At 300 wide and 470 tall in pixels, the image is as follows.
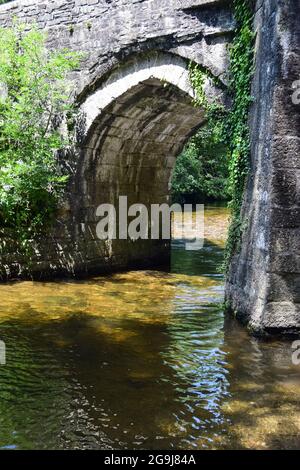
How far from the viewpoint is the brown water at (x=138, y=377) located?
309cm

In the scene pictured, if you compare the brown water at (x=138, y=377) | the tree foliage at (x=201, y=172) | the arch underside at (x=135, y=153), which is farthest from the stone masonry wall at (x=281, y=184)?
the tree foliage at (x=201, y=172)

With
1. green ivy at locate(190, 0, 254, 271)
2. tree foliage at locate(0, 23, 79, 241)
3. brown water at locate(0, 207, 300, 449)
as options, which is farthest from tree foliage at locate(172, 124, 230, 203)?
brown water at locate(0, 207, 300, 449)

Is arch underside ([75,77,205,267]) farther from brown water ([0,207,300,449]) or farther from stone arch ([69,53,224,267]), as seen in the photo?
brown water ([0,207,300,449])

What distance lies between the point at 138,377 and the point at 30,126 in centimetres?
512

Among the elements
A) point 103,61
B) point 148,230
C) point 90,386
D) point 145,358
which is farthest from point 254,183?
point 148,230

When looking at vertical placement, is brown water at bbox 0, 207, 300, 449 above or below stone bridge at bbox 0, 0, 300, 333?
below

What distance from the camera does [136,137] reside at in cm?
902

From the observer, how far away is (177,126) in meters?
9.37

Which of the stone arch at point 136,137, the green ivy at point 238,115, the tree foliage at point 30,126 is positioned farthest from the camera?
the tree foliage at point 30,126

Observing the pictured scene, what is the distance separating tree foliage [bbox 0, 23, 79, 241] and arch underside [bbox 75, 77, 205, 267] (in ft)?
1.99

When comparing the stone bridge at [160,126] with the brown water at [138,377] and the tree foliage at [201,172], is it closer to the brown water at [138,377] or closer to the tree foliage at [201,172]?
the brown water at [138,377]

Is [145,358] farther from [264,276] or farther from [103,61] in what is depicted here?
[103,61]

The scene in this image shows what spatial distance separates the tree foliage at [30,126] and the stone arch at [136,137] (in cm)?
50

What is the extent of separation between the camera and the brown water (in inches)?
122
